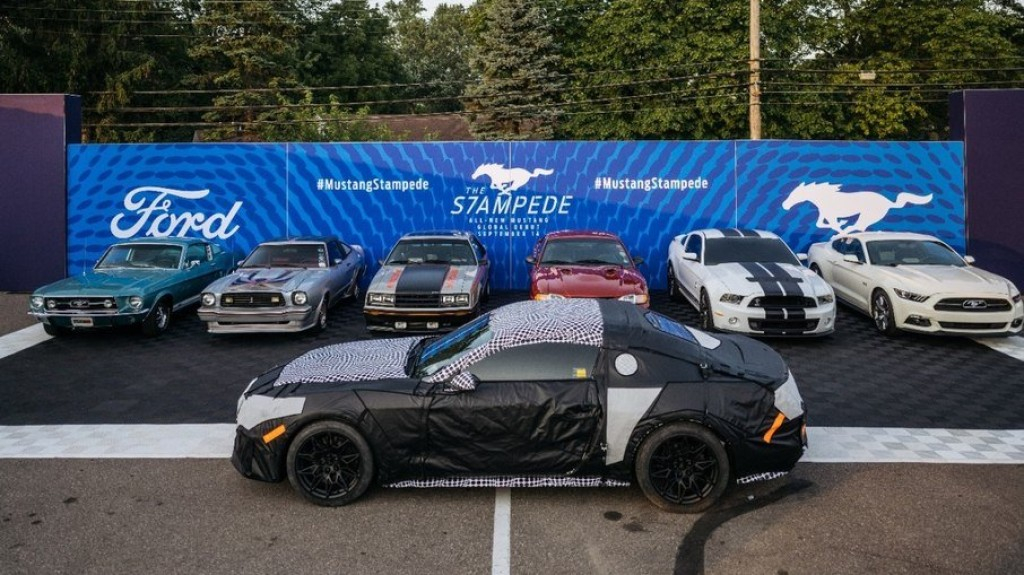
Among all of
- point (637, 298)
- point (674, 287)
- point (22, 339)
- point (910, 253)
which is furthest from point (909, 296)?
point (22, 339)

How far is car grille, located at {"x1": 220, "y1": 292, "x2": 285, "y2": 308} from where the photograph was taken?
10648 mm

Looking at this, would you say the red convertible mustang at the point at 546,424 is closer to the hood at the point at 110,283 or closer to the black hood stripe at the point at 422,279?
the black hood stripe at the point at 422,279

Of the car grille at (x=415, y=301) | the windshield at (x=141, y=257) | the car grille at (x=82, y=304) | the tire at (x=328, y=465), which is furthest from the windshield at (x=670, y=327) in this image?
the windshield at (x=141, y=257)

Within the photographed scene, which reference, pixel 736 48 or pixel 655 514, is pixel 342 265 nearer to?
pixel 655 514

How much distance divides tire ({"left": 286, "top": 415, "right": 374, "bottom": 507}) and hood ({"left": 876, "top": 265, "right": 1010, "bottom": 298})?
8.74 m

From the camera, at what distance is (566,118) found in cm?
3675

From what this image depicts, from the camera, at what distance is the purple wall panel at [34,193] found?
15344 mm

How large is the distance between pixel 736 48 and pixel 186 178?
978 inches

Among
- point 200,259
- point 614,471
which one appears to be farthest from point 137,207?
point 614,471

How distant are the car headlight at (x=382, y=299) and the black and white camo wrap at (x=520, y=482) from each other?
5.30 meters

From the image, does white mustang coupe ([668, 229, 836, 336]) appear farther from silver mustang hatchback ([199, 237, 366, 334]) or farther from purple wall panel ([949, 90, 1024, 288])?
purple wall panel ([949, 90, 1024, 288])

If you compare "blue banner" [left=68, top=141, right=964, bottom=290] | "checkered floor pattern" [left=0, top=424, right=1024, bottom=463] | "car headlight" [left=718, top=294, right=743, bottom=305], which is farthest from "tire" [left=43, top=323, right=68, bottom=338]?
"car headlight" [left=718, top=294, right=743, bottom=305]

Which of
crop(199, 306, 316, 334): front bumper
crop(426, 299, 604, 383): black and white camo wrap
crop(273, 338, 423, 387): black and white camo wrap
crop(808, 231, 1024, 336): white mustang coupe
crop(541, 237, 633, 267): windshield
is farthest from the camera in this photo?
crop(541, 237, 633, 267): windshield

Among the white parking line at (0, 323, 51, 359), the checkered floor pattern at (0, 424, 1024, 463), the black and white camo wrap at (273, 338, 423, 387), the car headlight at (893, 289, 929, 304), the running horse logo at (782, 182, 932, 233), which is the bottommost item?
the checkered floor pattern at (0, 424, 1024, 463)
